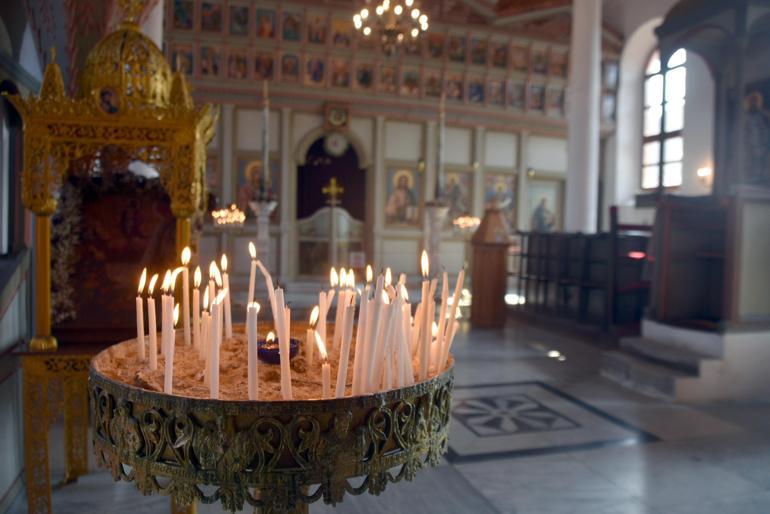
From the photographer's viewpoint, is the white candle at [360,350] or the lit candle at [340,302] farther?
the lit candle at [340,302]

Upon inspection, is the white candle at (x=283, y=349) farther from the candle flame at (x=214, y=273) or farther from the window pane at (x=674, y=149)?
the window pane at (x=674, y=149)

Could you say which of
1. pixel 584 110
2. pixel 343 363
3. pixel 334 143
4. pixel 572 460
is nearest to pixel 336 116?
pixel 334 143

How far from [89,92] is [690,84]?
1280 cm

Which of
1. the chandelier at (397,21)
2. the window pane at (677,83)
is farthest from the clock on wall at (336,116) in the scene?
the window pane at (677,83)

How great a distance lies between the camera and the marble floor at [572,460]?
293cm

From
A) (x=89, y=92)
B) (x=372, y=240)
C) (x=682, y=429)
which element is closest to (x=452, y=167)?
(x=372, y=240)

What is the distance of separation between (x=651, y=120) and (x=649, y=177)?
142 cm

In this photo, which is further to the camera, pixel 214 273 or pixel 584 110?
pixel 584 110

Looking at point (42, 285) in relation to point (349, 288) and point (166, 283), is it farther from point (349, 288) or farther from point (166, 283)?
point (349, 288)

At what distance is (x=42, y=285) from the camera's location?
2.85 m

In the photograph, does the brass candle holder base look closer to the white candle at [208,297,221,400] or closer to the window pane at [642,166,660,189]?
the white candle at [208,297,221,400]

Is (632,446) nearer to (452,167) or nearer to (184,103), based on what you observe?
(184,103)

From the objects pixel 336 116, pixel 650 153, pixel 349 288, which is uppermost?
pixel 336 116

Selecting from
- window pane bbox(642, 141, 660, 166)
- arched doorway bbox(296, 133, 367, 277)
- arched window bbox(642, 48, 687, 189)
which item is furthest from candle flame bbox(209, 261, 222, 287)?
window pane bbox(642, 141, 660, 166)
